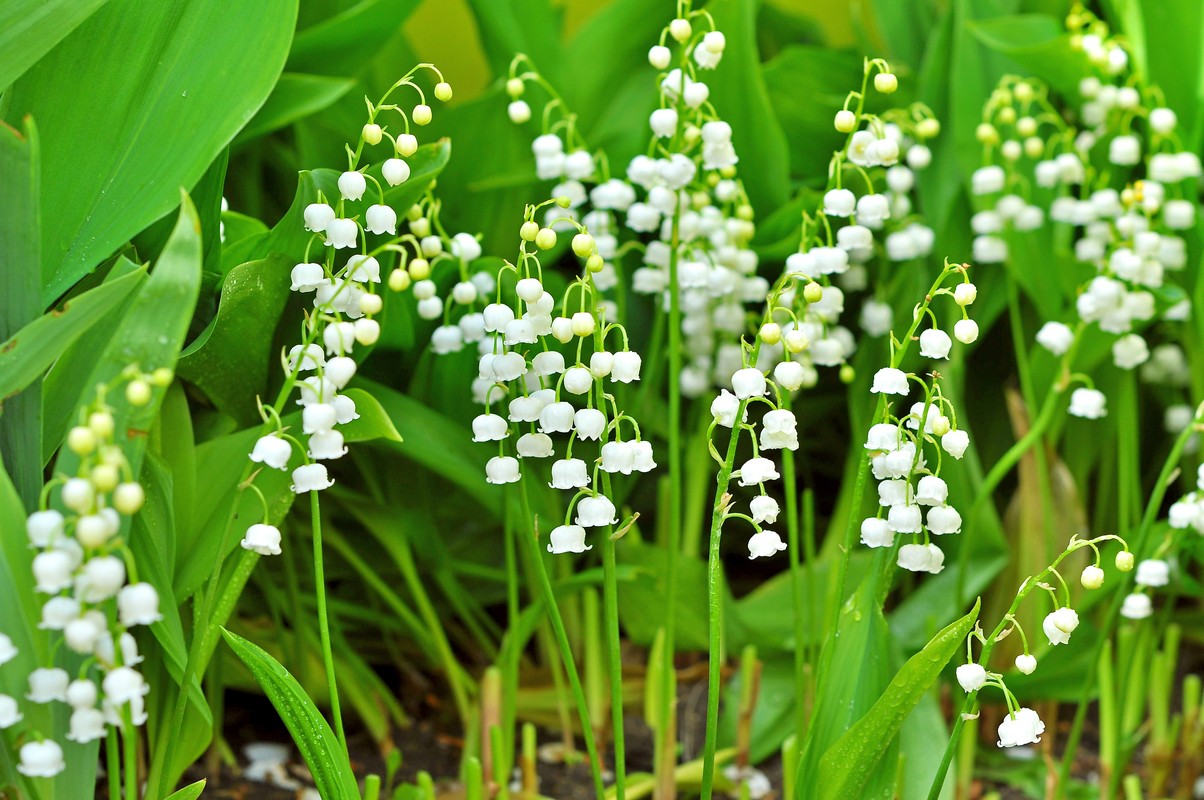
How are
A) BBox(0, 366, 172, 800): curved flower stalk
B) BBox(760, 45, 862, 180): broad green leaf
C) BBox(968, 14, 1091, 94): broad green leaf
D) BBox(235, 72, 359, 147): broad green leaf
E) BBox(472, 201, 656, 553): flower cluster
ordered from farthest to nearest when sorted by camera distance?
1. BBox(760, 45, 862, 180): broad green leaf
2. BBox(968, 14, 1091, 94): broad green leaf
3. BBox(235, 72, 359, 147): broad green leaf
4. BBox(472, 201, 656, 553): flower cluster
5. BBox(0, 366, 172, 800): curved flower stalk

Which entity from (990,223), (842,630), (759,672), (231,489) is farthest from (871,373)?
(231,489)

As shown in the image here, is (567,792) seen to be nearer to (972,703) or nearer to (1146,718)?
(972,703)

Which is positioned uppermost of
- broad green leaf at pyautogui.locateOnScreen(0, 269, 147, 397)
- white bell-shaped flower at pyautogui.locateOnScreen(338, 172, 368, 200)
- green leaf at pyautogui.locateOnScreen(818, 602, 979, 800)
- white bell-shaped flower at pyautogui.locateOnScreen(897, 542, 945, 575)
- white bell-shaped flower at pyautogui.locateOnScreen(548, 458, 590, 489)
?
white bell-shaped flower at pyautogui.locateOnScreen(338, 172, 368, 200)

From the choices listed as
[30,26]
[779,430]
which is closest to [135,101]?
[30,26]

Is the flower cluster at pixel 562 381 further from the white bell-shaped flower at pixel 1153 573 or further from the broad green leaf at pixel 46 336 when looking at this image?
the white bell-shaped flower at pixel 1153 573

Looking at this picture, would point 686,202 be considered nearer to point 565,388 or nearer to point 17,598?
point 565,388

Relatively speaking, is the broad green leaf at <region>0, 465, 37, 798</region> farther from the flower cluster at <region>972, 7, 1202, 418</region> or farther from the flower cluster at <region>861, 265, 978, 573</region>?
the flower cluster at <region>972, 7, 1202, 418</region>

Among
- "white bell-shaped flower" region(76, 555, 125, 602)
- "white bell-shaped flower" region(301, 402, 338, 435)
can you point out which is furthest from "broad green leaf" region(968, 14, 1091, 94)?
"white bell-shaped flower" region(76, 555, 125, 602)
